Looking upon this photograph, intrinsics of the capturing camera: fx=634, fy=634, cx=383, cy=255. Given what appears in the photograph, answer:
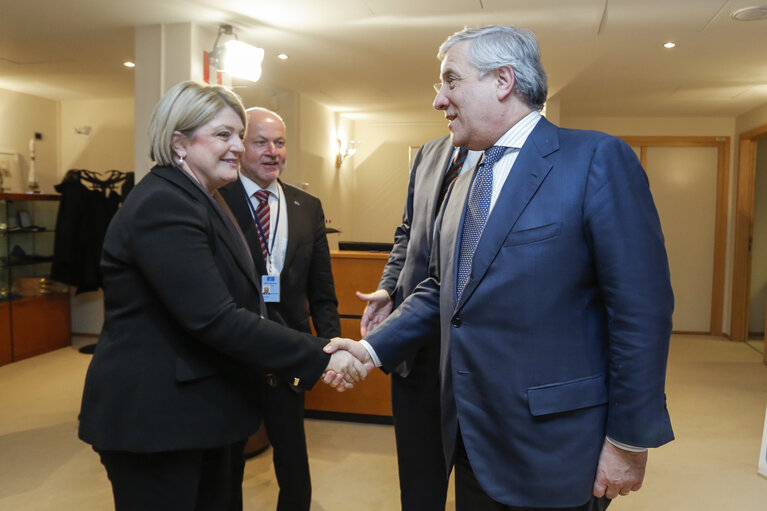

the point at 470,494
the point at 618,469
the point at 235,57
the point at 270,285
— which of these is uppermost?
the point at 235,57

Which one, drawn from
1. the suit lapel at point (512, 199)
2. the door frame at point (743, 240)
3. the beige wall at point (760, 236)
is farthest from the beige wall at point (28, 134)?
the beige wall at point (760, 236)

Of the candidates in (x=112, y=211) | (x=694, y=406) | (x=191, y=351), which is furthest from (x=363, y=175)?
(x=191, y=351)

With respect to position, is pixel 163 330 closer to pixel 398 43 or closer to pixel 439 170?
pixel 439 170

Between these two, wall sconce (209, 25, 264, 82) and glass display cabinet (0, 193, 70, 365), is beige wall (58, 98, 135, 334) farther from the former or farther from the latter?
wall sconce (209, 25, 264, 82)

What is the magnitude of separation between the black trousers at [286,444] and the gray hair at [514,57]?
1434 millimetres

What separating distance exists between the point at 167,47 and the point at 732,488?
13.9 ft

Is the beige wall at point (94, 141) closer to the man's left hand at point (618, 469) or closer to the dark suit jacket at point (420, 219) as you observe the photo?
the dark suit jacket at point (420, 219)

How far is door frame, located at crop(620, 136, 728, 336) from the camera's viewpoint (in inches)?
302

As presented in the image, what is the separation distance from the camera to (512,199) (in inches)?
51.3

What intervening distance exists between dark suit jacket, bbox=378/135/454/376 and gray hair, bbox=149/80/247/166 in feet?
2.25

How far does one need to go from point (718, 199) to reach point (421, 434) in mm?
7085

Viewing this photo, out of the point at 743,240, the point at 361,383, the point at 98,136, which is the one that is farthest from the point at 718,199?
the point at 98,136

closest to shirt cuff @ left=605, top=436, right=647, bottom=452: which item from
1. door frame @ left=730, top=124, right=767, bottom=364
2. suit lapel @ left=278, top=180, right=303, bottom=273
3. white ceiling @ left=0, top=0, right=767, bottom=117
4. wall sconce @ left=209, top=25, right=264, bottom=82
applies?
suit lapel @ left=278, top=180, right=303, bottom=273

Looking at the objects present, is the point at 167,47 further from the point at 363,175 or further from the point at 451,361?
the point at 363,175
